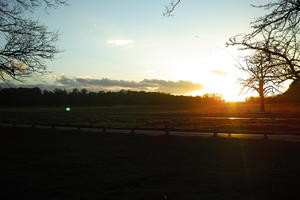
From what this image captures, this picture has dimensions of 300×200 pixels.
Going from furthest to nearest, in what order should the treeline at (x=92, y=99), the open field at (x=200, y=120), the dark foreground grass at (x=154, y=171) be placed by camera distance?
the treeline at (x=92, y=99) < the open field at (x=200, y=120) < the dark foreground grass at (x=154, y=171)

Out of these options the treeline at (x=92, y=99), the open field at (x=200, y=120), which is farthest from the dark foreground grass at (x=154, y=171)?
the treeline at (x=92, y=99)

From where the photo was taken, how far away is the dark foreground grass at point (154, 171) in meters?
5.92

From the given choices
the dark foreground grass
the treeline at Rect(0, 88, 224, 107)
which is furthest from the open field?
the treeline at Rect(0, 88, 224, 107)

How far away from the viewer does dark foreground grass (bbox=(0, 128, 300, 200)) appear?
592 centimetres

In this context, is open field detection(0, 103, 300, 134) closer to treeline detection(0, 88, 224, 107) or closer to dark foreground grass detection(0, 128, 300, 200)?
dark foreground grass detection(0, 128, 300, 200)

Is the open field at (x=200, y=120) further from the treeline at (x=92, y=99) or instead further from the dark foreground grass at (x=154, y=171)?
the treeline at (x=92, y=99)

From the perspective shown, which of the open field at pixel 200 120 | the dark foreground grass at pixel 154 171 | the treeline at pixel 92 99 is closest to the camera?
the dark foreground grass at pixel 154 171

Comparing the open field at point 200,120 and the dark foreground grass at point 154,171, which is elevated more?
the dark foreground grass at point 154,171

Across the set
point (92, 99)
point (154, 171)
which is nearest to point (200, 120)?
point (154, 171)

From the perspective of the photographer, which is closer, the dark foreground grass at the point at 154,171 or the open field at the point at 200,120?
the dark foreground grass at the point at 154,171

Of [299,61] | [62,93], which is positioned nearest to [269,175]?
[299,61]

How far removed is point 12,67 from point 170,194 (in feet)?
23.7

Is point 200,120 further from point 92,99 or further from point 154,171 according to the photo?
point 92,99

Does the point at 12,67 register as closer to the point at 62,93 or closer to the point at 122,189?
the point at 122,189
